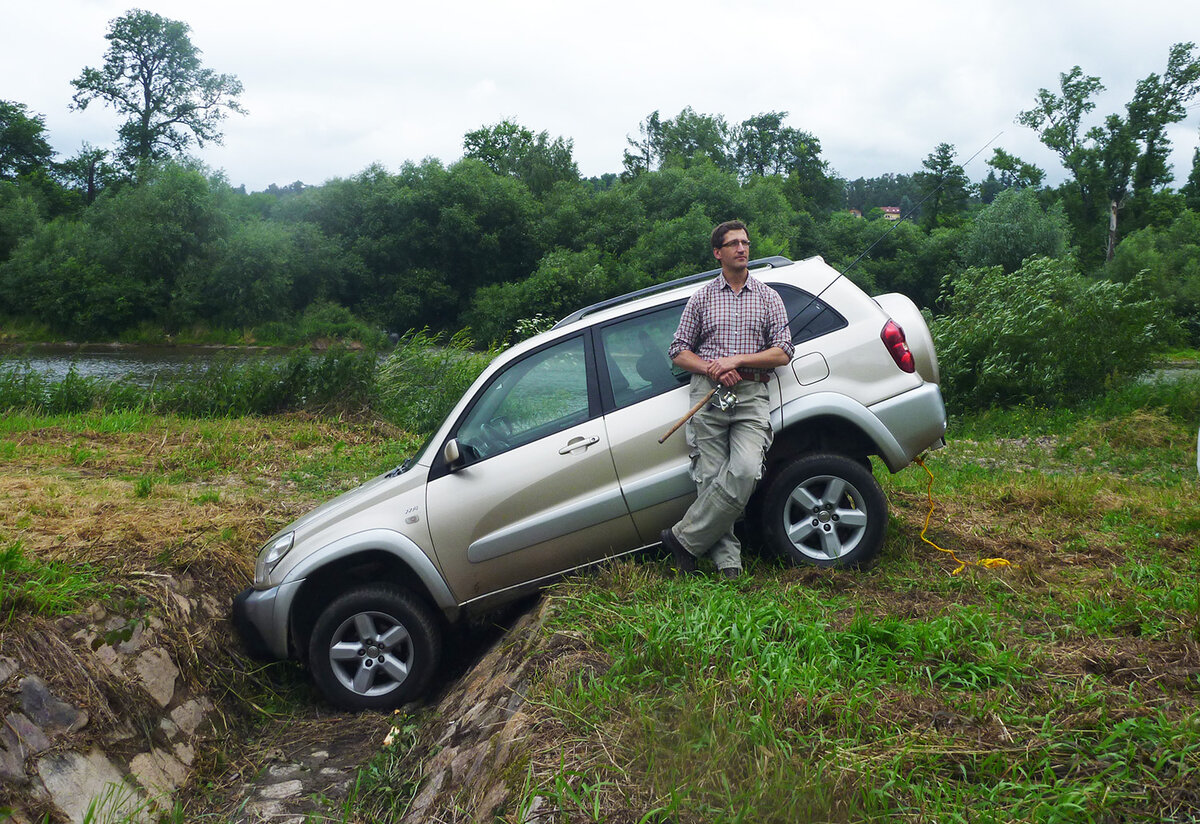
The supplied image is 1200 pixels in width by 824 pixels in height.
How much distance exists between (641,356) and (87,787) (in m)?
3.61

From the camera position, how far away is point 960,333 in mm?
18203

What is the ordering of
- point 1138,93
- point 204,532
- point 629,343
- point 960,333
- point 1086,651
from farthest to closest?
1. point 1138,93
2. point 960,333
3. point 204,532
4. point 629,343
5. point 1086,651

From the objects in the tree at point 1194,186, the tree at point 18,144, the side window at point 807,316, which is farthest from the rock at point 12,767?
the tree at point 1194,186

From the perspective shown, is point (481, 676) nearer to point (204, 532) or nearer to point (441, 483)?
point (441, 483)

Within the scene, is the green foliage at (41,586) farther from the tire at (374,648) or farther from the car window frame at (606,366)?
the car window frame at (606,366)

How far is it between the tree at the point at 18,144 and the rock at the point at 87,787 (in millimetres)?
65926

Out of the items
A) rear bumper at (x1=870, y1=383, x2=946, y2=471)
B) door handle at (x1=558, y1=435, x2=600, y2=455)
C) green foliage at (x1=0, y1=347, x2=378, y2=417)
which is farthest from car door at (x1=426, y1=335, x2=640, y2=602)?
green foliage at (x1=0, y1=347, x2=378, y2=417)

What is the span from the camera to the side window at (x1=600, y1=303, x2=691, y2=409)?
543cm

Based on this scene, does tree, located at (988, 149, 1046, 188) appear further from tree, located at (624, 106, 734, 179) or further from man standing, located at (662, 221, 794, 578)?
man standing, located at (662, 221, 794, 578)

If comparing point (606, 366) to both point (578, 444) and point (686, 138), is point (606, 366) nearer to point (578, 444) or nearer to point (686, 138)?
point (578, 444)

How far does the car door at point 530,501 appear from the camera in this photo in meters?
5.26

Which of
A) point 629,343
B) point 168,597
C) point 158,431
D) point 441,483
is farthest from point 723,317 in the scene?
point 158,431

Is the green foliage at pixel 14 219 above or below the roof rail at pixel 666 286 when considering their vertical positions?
above

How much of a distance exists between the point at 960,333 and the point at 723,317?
1455 centimetres
